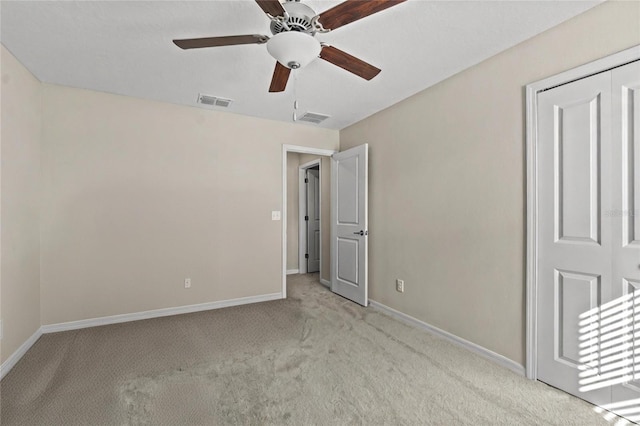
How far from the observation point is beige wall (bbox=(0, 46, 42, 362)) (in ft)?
7.76

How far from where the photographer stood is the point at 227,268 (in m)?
3.92

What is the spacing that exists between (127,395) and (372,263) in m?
2.79

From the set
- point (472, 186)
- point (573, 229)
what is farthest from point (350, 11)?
point (573, 229)

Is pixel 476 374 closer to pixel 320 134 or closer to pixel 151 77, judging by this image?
pixel 320 134

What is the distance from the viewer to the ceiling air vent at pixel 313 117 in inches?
155

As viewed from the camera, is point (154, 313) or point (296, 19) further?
point (154, 313)

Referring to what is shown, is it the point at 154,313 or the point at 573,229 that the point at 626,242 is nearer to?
the point at 573,229

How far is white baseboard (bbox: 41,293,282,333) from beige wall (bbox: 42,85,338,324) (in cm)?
6

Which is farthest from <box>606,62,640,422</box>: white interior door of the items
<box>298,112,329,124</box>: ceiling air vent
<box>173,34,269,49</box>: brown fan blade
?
<box>298,112,329,124</box>: ceiling air vent

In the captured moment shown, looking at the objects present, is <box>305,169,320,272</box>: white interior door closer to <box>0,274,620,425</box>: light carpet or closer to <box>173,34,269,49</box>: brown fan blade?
<box>0,274,620,425</box>: light carpet

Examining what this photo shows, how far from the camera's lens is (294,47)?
1660 mm

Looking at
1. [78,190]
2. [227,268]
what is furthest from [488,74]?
[78,190]

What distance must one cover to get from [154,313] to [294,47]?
3263 mm

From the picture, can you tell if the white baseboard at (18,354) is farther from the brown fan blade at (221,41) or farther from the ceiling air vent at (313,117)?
the ceiling air vent at (313,117)
